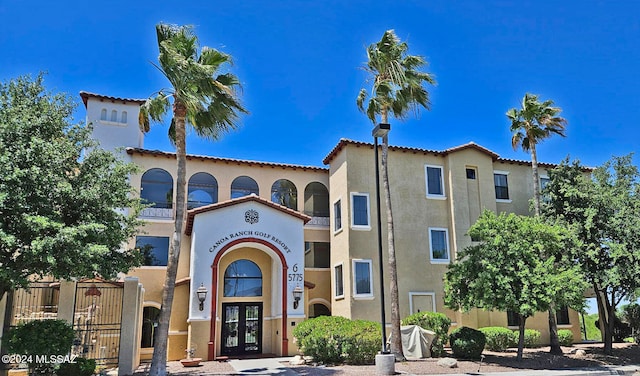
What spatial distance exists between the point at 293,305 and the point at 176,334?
5.64 metres

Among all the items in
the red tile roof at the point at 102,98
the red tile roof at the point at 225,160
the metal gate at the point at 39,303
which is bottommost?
the metal gate at the point at 39,303

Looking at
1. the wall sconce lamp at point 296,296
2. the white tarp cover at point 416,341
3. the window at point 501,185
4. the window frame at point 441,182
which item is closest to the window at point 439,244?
the window frame at point 441,182

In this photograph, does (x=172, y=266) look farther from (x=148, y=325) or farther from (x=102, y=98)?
(x=102, y=98)

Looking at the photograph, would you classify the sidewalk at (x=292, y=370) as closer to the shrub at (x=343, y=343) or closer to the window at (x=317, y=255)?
the shrub at (x=343, y=343)

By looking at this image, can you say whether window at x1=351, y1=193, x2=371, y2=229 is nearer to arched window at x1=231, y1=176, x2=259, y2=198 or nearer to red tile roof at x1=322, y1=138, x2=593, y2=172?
red tile roof at x1=322, y1=138, x2=593, y2=172

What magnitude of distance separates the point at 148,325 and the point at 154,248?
371 cm

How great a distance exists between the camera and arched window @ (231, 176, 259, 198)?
87.8 feet

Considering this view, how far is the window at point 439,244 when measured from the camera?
25.4m

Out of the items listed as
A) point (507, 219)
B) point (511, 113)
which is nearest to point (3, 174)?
point (507, 219)

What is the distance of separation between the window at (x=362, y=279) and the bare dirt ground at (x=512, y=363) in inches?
183

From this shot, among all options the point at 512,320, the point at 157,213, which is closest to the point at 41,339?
the point at 157,213

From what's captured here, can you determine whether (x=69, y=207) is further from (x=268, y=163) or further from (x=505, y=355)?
(x=505, y=355)

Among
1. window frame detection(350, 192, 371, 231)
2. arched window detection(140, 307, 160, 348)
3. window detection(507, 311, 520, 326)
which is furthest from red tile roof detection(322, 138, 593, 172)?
arched window detection(140, 307, 160, 348)

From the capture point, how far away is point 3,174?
12500 mm
